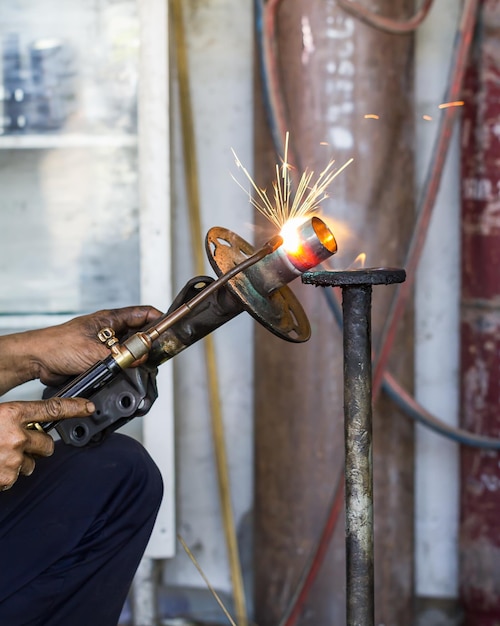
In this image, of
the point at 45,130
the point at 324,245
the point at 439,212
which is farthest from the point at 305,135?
the point at 324,245

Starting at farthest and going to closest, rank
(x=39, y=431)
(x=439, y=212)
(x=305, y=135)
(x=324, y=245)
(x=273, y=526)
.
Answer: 1. (x=439, y=212)
2. (x=273, y=526)
3. (x=305, y=135)
4. (x=39, y=431)
5. (x=324, y=245)

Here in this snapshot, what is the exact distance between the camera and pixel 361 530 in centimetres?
114

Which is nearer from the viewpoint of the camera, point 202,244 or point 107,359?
point 107,359

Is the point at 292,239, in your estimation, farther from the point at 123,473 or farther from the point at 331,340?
the point at 331,340

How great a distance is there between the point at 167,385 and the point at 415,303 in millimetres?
634

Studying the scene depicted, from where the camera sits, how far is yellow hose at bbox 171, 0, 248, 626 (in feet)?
6.79

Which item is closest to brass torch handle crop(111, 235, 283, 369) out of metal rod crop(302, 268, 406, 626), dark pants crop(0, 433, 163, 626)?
metal rod crop(302, 268, 406, 626)

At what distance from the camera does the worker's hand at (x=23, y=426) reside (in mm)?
1150

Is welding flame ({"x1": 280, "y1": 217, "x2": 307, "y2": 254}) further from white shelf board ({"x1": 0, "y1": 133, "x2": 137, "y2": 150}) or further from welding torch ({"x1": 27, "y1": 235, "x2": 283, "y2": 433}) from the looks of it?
white shelf board ({"x1": 0, "y1": 133, "x2": 137, "y2": 150})

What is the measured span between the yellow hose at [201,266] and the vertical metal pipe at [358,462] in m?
0.97

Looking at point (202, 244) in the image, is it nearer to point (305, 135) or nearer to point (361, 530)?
point (305, 135)

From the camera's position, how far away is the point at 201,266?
2098 mm

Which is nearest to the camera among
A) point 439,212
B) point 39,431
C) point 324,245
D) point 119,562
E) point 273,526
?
point 324,245

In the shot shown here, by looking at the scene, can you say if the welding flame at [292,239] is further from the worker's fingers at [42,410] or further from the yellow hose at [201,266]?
the yellow hose at [201,266]
